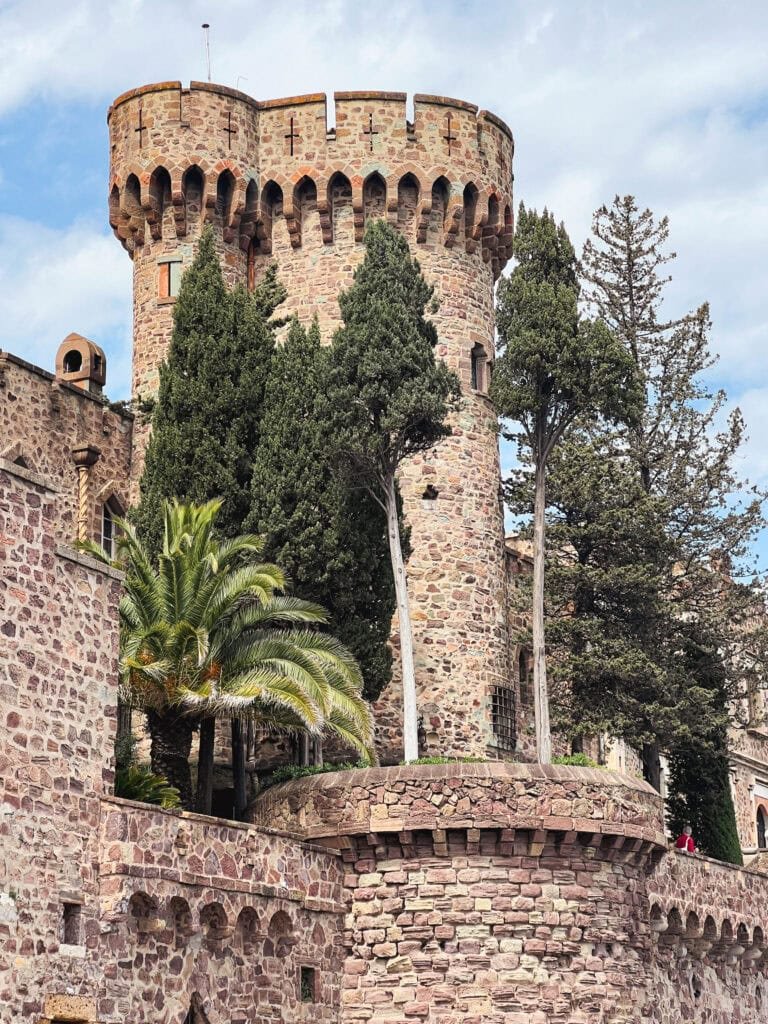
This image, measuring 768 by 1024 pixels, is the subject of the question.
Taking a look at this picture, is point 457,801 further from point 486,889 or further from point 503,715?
point 503,715

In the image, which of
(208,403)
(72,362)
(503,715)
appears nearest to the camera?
(208,403)

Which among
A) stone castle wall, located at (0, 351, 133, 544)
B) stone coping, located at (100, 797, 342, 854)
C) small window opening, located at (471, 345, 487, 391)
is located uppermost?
small window opening, located at (471, 345, 487, 391)

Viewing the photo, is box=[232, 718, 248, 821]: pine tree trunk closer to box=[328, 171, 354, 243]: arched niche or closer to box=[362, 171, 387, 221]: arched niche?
box=[328, 171, 354, 243]: arched niche

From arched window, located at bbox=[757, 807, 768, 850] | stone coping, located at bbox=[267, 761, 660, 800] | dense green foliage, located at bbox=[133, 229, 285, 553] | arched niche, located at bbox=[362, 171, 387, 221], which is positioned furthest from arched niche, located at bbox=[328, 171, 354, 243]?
arched window, located at bbox=[757, 807, 768, 850]

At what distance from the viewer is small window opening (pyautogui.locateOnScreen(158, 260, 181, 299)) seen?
39.2 metres

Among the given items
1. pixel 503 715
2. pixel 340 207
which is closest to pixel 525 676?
pixel 503 715

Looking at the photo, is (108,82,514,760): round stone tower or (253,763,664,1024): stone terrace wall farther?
(108,82,514,760): round stone tower

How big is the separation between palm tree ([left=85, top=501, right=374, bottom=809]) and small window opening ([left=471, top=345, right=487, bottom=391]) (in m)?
10.7

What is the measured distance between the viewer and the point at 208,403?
3475cm

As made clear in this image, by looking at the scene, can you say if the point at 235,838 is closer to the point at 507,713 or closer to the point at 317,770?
the point at 317,770

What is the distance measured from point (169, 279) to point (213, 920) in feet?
58.2

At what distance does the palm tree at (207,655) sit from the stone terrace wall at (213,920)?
92.7 inches

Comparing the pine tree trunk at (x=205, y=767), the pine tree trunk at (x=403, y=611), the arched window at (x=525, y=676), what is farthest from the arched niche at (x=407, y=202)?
the pine tree trunk at (x=205, y=767)

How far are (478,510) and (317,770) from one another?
388 inches
